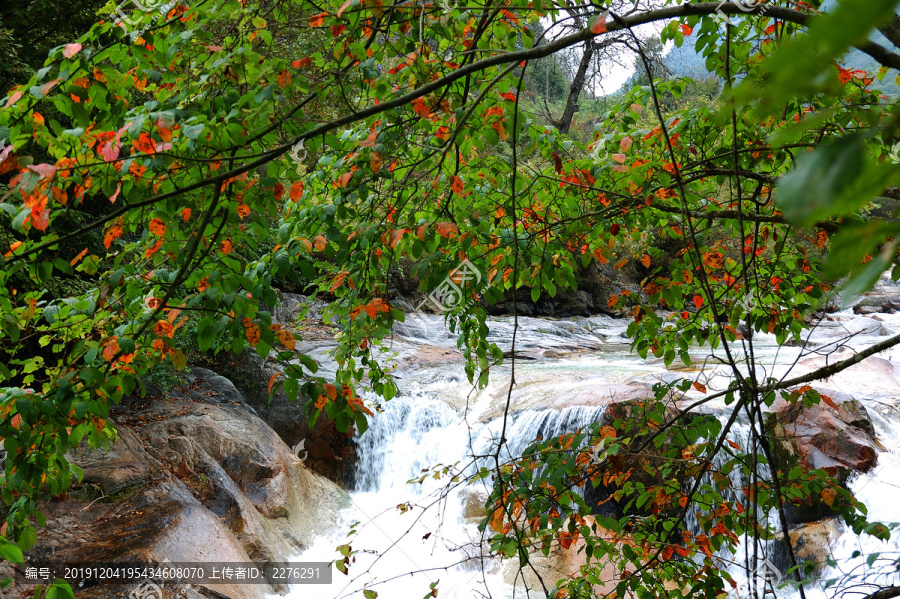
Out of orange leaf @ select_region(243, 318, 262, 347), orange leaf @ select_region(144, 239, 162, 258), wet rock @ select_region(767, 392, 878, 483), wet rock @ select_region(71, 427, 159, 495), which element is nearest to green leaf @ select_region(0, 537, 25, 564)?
orange leaf @ select_region(243, 318, 262, 347)

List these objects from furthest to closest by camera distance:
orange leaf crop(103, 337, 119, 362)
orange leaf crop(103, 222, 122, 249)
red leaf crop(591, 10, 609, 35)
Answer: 1. orange leaf crop(103, 222, 122, 249)
2. orange leaf crop(103, 337, 119, 362)
3. red leaf crop(591, 10, 609, 35)

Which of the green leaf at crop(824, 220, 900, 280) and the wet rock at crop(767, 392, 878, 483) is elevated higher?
the green leaf at crop(824, 220, 900, 280)

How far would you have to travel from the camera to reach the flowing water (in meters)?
5.16

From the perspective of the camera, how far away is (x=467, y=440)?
744 cm

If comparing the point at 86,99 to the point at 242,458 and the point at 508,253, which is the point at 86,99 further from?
the point at 242,458

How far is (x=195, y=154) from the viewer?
1.46 metres

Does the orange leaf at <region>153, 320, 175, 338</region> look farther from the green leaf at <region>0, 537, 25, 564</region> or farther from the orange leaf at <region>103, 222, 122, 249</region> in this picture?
the green leaf at <region>0, 537, 25, 564</region>

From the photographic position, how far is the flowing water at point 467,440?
203 inches

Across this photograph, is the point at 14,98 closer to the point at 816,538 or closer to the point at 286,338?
the point at 286,338

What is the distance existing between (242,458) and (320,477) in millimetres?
1354

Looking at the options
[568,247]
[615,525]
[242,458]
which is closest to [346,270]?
[568,247]

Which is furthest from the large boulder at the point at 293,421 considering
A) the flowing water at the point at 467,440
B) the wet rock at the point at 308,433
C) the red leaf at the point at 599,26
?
the red leaf at the point at 599,26

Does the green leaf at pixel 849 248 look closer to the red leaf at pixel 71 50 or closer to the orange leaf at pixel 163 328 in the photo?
the red leaf at pixel 71 50

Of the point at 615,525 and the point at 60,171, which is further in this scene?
the point at 615,525
